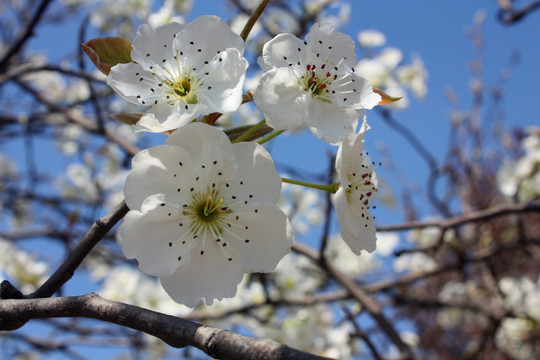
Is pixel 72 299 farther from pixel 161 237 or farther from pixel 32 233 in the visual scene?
pixel 32 233

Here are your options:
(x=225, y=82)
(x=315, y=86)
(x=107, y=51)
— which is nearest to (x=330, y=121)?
(x=315, y=86)

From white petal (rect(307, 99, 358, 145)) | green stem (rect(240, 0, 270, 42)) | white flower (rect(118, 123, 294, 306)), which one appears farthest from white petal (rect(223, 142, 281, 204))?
green stem (rect(240, 0, 270, 42))

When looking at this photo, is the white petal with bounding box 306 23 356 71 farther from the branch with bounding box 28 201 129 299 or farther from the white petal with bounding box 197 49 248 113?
the branch with bounding box 28 201 129 299

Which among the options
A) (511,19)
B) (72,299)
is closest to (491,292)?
(511,19)

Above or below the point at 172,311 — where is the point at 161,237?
below

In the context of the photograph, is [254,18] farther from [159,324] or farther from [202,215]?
[159,324]

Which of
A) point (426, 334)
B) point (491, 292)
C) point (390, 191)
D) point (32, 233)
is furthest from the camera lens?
point (426, 334)

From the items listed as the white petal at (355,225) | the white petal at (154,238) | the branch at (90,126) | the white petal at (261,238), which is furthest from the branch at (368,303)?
the white petal at (154,238)

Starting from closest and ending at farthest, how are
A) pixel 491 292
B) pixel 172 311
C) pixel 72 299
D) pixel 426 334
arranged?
pixel 72 299
pixel 172 311
pixel 491 292
pixel 426 334
